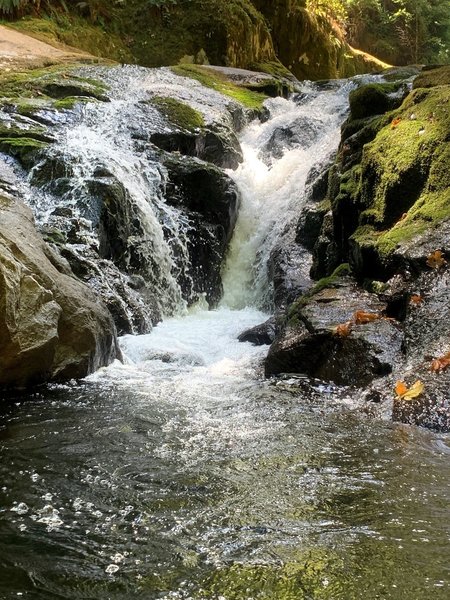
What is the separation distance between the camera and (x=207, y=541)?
250 centimetres

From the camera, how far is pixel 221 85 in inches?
561

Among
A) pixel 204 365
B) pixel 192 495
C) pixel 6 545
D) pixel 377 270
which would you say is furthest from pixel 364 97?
pixel 6 545

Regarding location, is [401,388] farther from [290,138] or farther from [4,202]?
[290,138]

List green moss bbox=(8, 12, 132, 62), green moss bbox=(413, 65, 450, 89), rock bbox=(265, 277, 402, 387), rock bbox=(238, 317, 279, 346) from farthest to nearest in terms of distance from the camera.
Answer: green moss bbox=(8, 12, 132, 62) < green moss bbox=(413, 65, 450, 89) < rock bbox=(238, 317, 279, 346) < rock bbox=(265, 277, 402, 387)

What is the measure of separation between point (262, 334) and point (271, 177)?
5.23 m

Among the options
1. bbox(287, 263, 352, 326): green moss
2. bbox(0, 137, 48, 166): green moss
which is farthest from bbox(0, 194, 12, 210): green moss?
bbox(287, 263, 352, 326): green moss

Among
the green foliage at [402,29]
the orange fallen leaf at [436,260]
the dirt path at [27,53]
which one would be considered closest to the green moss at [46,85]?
the dirt path at [27,53]

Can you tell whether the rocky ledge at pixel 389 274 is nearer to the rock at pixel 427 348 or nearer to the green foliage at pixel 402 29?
the rock at pixel 427 348

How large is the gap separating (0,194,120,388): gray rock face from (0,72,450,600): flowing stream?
9.5 inches

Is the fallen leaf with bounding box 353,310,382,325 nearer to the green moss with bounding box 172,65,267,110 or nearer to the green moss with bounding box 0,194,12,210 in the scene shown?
the green moss with bounding box 0,194,12,210

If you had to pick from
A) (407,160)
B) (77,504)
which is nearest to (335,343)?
(407,160)

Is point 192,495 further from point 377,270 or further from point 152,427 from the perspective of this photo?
point 377,270

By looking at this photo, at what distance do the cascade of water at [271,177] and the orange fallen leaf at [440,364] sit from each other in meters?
4.56

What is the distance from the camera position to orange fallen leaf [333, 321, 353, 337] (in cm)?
550
